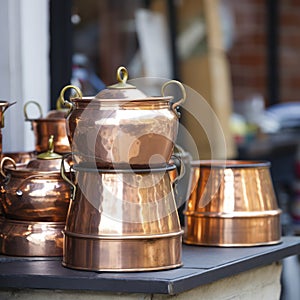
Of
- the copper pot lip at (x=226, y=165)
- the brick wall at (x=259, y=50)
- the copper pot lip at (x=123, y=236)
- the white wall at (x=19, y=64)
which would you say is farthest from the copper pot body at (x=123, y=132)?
the brick wall at (x=259, y=50)

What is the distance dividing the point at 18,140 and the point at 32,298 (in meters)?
0.86

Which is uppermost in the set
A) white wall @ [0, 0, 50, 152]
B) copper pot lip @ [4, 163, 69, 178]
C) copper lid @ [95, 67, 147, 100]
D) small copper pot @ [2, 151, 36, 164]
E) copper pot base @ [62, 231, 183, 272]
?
white wall @ [0, 0, 50, 152]

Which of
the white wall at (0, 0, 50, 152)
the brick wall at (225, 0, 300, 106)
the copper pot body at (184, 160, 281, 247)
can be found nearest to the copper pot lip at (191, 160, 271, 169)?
the copper pot body at (184, 160, 281, 247)

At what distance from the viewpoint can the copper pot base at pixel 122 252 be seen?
1725 mm

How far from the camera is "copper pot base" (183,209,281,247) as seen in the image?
6.74 feet

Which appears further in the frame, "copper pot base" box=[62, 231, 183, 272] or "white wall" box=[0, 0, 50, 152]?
"white wall" box=[0, 0, 50, 152]

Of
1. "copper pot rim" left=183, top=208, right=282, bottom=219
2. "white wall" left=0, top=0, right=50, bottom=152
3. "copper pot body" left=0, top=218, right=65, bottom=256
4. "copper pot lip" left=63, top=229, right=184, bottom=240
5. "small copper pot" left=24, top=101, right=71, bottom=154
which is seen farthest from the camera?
"white wall" left=0, top=0, right=50, bottom=152

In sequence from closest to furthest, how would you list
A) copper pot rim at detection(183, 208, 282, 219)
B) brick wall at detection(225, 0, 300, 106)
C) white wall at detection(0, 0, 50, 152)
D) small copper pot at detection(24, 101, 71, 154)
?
copper pot rim at detection(183, 208, 282, 219) → small copper pot at detection(24, 101, 71, 154) → white wall at detection(0, 0, 50, 152) → brick wall at detection(225, 0, 300, 106)

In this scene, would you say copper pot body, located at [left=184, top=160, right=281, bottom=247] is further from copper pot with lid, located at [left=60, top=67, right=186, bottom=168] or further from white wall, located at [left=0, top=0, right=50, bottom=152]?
white wall, located at [left=0, top=0, right=50, bottom=152]

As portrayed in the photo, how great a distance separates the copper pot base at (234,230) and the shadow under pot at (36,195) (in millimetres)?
323

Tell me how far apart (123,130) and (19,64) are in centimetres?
94

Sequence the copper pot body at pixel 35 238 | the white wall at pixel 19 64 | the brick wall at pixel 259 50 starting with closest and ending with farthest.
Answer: the copper pot body at pixel 35 238 → the white wall at pixel 19 64 → the brick wall at pixel 259 50

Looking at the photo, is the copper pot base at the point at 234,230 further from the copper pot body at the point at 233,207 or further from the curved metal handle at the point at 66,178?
the curved metal handle at the point at 66,178

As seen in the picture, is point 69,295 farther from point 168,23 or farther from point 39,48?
point 168,23
